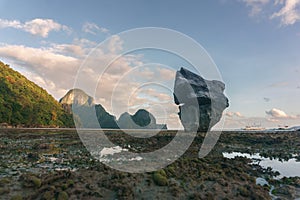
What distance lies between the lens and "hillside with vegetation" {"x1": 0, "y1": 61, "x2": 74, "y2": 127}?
82.4m

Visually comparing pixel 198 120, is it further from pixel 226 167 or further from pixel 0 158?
pixel 0 158

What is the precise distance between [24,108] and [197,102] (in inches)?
2761

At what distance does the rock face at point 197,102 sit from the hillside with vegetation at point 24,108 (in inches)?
2422

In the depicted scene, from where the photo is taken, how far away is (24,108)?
293 ft

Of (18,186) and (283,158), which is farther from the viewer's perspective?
(283,158)

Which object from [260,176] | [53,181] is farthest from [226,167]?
[53,181]

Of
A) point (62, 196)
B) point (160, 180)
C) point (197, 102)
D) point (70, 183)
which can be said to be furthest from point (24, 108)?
point (160, 180)

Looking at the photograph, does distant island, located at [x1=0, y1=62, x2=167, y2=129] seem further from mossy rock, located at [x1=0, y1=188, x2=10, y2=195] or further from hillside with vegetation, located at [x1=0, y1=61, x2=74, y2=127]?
mossy rock, located at [x1=0, y1=188, x2=10, y2=195]

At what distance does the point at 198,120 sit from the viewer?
63.1 meters

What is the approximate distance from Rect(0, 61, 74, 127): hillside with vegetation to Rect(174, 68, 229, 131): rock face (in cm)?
6152

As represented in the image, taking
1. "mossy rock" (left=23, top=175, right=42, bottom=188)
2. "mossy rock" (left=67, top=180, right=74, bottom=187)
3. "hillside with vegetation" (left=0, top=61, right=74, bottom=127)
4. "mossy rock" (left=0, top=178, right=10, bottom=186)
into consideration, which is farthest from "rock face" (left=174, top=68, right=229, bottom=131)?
"hillside with vegetation" (left=0, top=61, right=74, bottom=127)

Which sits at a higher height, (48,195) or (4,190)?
A: (48,195)

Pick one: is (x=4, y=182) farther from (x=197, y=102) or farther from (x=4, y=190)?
(x=197, y=102)

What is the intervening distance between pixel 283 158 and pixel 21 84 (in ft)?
366
